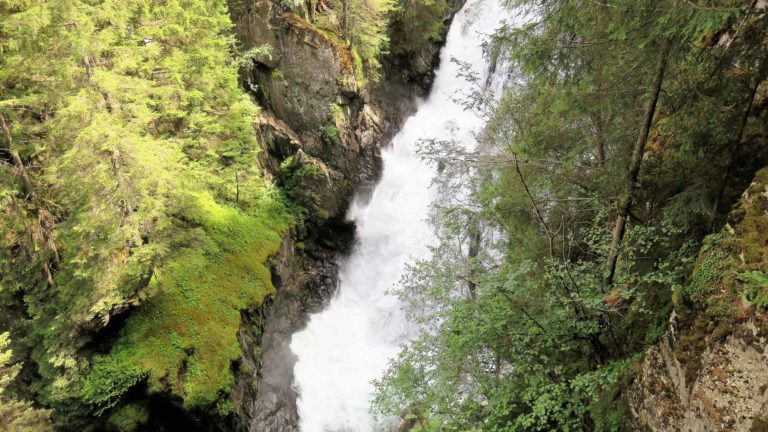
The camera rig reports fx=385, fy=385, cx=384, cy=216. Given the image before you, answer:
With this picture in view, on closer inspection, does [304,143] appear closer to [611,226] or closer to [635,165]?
[611,226]

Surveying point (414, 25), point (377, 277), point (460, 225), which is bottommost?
point (377, 277)

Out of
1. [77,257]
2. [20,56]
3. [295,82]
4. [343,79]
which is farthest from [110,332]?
[343,79]

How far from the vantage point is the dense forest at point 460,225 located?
3.68 meters

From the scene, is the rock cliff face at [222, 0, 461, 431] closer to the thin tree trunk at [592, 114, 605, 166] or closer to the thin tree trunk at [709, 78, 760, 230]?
the thin tree trunk at [592, 114, 605, 166]

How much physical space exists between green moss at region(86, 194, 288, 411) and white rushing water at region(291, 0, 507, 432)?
12.6 ft

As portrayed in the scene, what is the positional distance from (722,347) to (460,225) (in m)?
5.21

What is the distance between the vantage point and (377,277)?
14773mm

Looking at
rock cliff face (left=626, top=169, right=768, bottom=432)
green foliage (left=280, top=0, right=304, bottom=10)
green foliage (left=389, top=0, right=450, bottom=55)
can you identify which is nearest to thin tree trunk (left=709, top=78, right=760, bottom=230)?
rock cliff face (left=626, top=169, right=768, bottom=432)

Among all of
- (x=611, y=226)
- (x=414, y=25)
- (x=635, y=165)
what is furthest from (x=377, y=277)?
(x=414, y=25)

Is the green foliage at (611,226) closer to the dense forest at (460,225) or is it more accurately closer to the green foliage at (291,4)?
the dense forest at (460,225)

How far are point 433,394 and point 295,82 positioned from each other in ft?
37.9

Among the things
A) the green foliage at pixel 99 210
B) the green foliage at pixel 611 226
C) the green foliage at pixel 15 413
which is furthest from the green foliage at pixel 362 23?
the green foliage at pixel 15 413

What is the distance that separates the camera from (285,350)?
12.3 meters

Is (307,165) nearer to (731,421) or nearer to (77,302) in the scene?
(77,302)
